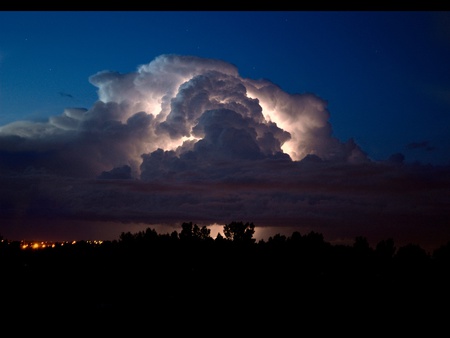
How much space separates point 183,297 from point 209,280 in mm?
11382

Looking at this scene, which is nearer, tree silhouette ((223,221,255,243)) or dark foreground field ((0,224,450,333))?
dark foreground field ((0,224,450,333))

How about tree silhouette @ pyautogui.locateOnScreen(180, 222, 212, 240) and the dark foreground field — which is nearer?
the dark foreground field

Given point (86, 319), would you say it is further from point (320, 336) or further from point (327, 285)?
point (327, 285)

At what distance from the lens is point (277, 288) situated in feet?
176

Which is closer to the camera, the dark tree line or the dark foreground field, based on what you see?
the dark foreground field

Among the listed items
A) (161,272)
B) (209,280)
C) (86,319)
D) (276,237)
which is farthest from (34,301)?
(276,237)

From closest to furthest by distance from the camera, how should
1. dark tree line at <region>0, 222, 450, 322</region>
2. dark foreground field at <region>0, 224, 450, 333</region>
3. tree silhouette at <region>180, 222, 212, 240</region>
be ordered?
dark foreground field at <region>0, 224, 450, 333</region>
dark tree line at <region>0, 222, 450, 322</region>
tree silhouette at <region>180, 222, 212, 240</region>

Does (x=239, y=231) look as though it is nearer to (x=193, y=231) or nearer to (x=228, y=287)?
(x=193, y=231)

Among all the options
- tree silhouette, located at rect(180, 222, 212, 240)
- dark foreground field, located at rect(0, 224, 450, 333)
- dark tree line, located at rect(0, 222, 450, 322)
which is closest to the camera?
dark foreground field, located at rect(0, 224, 450, 333)

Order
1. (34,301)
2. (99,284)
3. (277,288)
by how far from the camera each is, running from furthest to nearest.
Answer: (99,284) → (277,288) → (34,301)

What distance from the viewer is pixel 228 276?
62969 mm

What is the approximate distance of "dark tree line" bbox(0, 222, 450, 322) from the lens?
47.3 m

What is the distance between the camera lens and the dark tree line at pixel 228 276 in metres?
47.3
